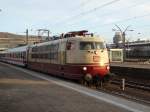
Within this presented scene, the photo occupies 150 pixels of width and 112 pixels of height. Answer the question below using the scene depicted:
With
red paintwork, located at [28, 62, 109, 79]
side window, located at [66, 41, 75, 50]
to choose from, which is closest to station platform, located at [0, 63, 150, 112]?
red paintwork, located at [28, 62, 109, 79]

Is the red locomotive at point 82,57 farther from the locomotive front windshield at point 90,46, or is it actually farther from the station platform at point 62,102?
the station platform at point 62,102

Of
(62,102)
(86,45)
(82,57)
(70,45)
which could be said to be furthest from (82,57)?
(62,102)

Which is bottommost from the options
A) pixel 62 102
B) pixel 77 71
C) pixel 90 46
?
pixel 62 102

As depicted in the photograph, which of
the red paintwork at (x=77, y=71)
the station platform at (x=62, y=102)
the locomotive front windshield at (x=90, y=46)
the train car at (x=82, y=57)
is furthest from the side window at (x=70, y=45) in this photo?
the station platform at (x=62, y=102)

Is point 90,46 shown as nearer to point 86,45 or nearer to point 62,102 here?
point 86,45

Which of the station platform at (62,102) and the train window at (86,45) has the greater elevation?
the train window at (86,45)

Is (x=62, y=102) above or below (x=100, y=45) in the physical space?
below

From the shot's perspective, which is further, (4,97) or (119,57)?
(119,57)

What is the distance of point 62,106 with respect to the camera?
42.4 feet

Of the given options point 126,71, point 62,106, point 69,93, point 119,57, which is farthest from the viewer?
point 119,57

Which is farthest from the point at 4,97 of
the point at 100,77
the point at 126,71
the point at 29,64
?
the point at 29,64

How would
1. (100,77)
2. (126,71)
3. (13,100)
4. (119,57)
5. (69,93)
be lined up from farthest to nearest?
(119,57), (126,71), (100,77), (69,93), (13,100)

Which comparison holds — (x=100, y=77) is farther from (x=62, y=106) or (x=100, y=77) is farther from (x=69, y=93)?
(x=62, y=106)

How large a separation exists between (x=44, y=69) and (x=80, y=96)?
16186 mm
